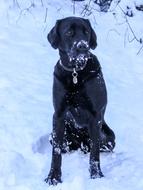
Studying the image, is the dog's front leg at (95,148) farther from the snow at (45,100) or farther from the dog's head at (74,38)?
the dog's head at (74,38)

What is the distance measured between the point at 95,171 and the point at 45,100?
1.93 m

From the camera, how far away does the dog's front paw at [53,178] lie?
16.9ft

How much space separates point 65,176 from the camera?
5.29 meters

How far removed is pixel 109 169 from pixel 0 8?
4.39 m

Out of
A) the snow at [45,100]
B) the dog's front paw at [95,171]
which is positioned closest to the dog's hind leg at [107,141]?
the snow at [45,100]

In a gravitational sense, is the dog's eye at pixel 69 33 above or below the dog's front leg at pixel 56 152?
above

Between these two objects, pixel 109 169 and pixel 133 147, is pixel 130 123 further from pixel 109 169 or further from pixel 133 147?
pixel 109 169

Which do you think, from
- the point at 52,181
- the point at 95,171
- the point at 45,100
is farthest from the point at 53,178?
the point at 45,100

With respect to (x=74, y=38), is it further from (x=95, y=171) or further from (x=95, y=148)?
(x=95, y=171)

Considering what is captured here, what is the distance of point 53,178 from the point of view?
17.0ft

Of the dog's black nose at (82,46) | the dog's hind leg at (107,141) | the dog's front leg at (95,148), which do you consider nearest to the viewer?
the dog's black nose at (82,46)

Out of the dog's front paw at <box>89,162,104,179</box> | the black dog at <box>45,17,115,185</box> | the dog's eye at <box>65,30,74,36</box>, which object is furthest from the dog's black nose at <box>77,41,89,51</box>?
the dog's front paw at <box>89,162,104,179</box>

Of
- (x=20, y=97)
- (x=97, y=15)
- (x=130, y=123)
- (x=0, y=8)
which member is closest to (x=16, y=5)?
(x=0, y=8)

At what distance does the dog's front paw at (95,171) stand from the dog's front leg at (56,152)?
28 centimetres
